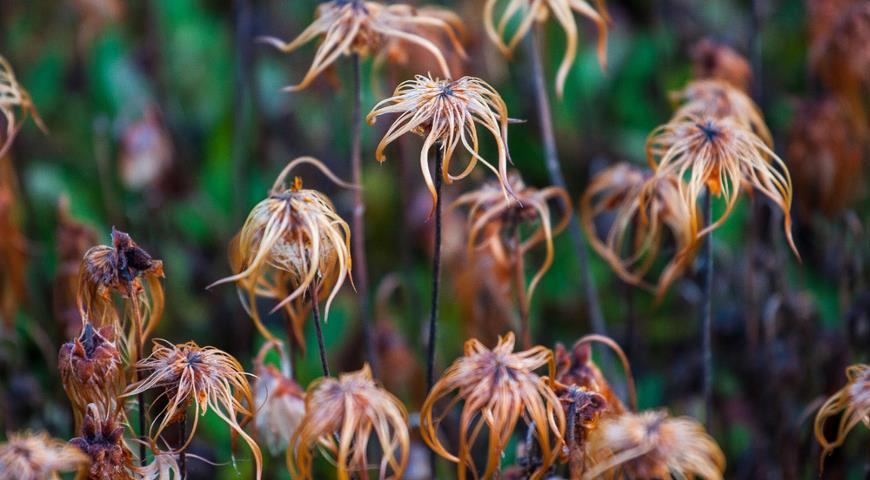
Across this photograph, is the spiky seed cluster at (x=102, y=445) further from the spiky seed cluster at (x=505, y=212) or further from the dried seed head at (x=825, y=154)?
the dried seed head at (x=825, y=154)

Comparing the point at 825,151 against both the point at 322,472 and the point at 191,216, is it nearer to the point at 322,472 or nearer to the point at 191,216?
the point at 322,472

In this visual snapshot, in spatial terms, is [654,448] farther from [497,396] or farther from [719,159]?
[719,159]

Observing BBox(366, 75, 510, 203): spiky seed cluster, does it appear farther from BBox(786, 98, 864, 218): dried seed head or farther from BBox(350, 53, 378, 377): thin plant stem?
BBox(786, 98, 864, 218): dried seed head

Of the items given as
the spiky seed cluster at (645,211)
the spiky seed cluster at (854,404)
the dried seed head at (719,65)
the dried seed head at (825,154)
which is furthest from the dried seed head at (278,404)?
the dried seed head at (825,154)

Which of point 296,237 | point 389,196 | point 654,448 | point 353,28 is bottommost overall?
point 389,196

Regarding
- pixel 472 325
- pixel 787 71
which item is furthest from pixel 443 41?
pixel 787 71

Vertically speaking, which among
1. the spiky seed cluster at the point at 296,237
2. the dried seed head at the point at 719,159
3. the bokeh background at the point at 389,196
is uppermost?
the dried seed head at the point at 719,159

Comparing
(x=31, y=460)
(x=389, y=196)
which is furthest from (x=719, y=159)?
(x=389, y=196)
